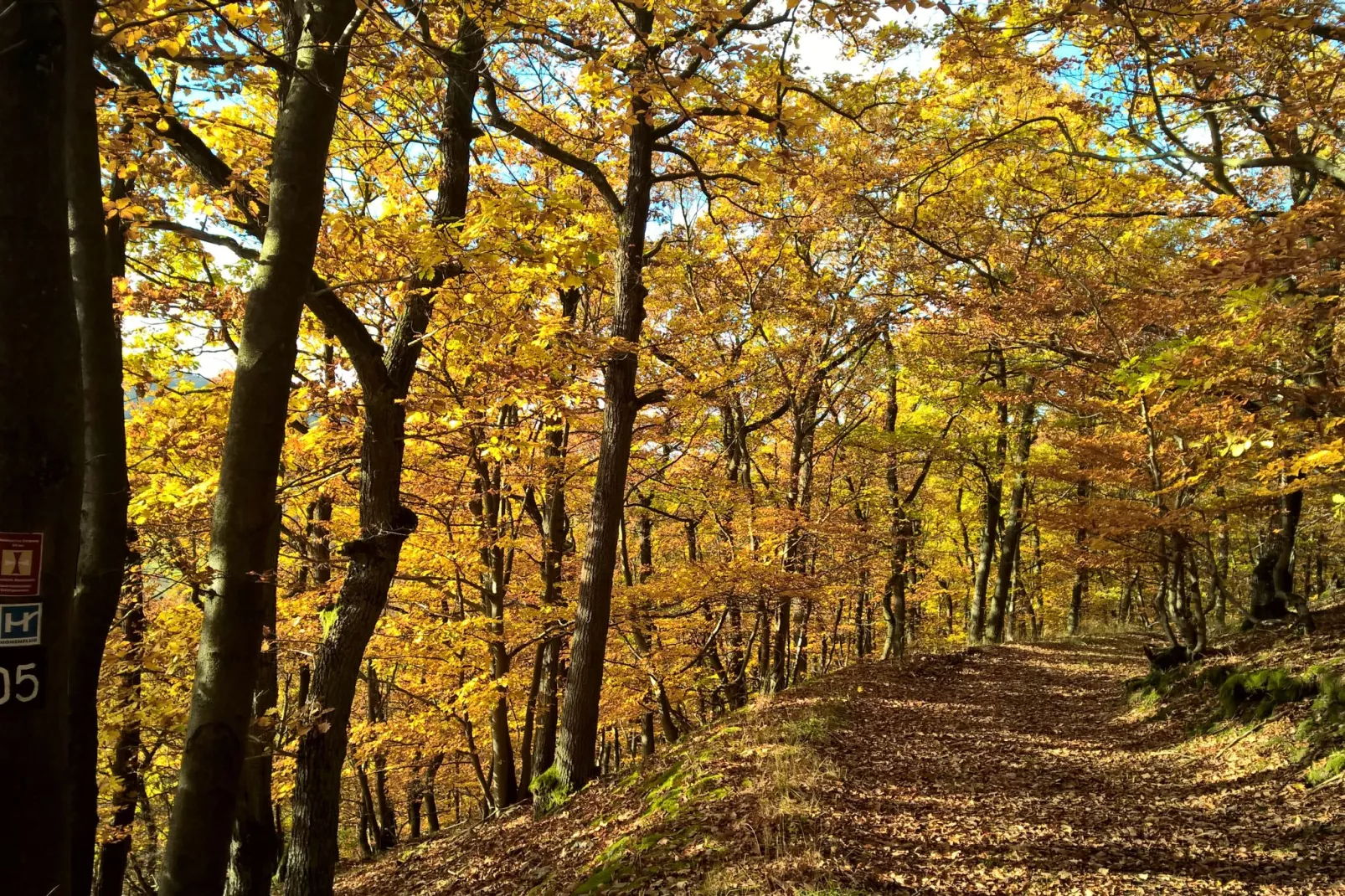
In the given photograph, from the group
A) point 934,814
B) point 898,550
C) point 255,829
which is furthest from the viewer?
point 898,550

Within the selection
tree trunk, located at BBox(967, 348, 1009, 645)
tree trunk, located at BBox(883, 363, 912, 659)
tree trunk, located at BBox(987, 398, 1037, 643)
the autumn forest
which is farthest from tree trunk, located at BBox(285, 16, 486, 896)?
tree trunk, located at BBox(967, 348, 1009, 645)

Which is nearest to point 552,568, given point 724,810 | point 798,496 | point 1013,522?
point 798,496

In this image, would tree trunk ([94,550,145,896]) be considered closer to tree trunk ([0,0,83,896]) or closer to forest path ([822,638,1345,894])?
tree trunk ([0,0,83,896])

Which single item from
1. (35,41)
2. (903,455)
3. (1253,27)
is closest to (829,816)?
(1253,27)

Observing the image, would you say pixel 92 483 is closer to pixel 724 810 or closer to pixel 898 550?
pixel 724 810

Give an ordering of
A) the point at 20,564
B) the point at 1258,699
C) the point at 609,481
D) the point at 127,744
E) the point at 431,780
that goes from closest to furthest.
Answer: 1. the point at 20,564
2. the point at 1258,699
3. the point at 609,481
4. the point at 127,744
5. the point at 431,780

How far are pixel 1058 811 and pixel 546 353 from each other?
20.2 feet

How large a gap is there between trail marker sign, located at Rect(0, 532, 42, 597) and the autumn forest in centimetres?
1

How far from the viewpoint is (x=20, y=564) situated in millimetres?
1972

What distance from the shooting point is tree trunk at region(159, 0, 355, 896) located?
3.12 m

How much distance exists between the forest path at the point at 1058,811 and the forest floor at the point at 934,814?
2 centimetres

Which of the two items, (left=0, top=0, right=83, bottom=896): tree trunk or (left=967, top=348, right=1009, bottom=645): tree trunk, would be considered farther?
(left=967, top=348, right=1009, bottom=645): tree trunk

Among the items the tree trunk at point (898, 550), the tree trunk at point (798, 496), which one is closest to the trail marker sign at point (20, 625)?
the tree trunk at point (798, 496)

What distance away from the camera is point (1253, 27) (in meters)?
4.05
